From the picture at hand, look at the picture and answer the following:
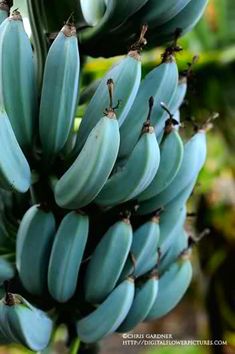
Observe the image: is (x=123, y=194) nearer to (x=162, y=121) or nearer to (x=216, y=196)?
(x=162, y=121)

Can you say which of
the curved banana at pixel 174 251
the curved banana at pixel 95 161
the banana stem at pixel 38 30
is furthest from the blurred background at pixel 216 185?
the curved banana at pixel 95 161

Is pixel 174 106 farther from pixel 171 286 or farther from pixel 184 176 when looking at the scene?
pixel 171 286

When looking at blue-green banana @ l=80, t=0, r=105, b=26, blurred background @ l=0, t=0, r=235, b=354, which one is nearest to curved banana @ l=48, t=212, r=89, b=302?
blue-green banana @ l=80, t=0, r=105, b=26

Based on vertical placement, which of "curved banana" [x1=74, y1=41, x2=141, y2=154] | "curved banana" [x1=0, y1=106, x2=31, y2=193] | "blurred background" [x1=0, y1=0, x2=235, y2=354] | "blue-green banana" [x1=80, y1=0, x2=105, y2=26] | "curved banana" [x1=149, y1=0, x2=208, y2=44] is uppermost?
"blue-green banana" [x1=80, y1=0, x2=105, y2=26]

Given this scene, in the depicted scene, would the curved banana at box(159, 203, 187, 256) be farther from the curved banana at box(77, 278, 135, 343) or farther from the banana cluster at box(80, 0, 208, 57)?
the banana cluster at box(80, 0, 208, 57)

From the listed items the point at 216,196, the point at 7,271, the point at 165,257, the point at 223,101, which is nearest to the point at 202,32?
the point at 223,101

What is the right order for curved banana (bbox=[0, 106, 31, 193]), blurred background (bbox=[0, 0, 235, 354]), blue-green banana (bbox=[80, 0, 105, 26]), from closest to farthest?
curved banana (bbox=[0, 106, 31, 193]) → blue-green banana (bbox=[80, 0, 105, 26]) → blurred background (bbox=[0, 0, 235, 354])

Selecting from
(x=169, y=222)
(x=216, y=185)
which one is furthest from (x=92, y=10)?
(x=216, y=185)
